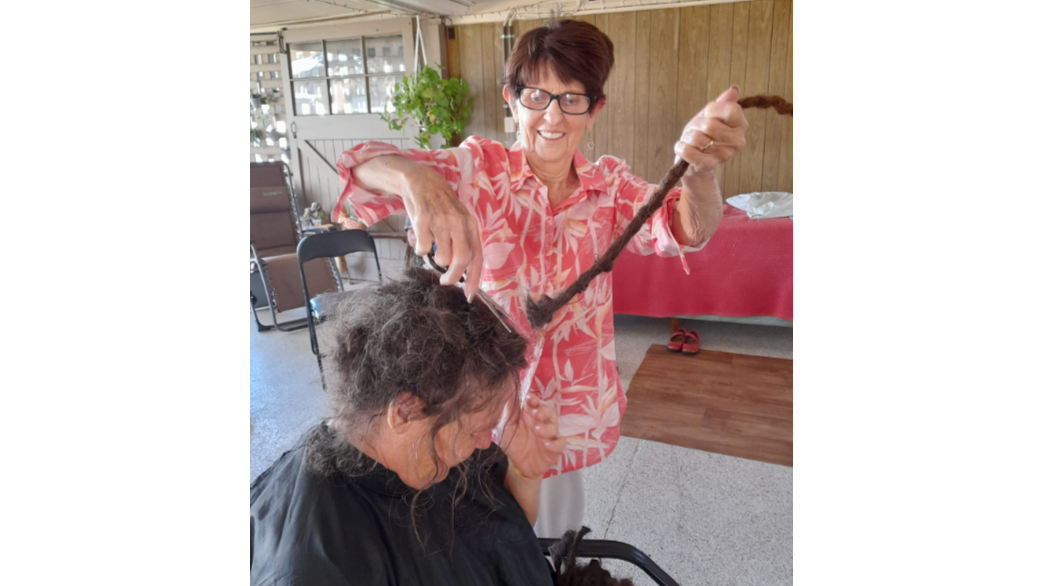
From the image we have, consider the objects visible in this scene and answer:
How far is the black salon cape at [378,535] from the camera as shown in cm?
71

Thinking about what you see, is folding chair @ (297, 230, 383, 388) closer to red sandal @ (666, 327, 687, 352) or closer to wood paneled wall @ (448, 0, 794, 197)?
red sandal @ (666, 327, 687, 352)

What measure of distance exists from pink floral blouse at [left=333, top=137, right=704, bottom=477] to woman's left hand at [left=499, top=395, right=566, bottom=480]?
0.05 metres

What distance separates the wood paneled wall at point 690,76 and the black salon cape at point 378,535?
391 cm

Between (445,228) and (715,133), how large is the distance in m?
0.34

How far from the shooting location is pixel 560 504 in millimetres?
1303

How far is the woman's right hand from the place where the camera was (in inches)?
25.6

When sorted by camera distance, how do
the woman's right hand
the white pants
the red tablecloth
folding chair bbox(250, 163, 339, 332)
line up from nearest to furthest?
the woman's right hand < the white pants < the red tablecloth < folding chair bbox(250, 163, 339, 332)

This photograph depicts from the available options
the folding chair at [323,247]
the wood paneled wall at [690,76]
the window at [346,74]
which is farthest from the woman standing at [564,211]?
the window at [346,74]

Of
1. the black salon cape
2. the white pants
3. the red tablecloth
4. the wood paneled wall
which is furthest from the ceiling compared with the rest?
the black salon cape

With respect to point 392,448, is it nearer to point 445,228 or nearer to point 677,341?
point 445,228
